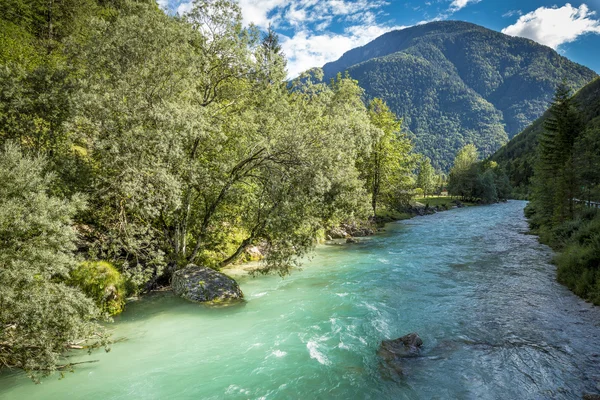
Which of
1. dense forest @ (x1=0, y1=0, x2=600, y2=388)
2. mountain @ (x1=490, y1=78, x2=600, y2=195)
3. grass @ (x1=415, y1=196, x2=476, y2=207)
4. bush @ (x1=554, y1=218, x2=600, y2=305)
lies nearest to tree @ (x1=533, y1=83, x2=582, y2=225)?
dense forest @ (x1=0, y1=0, x2=600, y2=388)

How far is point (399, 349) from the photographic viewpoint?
10.1m

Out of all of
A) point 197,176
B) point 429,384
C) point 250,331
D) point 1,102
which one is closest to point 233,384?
point 250,331

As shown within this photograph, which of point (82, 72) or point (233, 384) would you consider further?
point (82, 72)

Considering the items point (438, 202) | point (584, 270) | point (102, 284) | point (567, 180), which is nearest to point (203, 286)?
point (102, 284)

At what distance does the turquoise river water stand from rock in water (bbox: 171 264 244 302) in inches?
25.9

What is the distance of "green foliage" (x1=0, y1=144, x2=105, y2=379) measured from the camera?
691 centimetres

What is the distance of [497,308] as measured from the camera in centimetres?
1358

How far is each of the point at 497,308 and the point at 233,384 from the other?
11499 millimetres

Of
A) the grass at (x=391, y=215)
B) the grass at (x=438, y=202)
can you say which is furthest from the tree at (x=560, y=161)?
the grass at (x=438, y=202)

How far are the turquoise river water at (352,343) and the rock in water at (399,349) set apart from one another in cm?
28

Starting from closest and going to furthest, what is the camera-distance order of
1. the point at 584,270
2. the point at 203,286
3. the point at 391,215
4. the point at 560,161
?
the point at 203,286, the point at 584,270, the point at 560,161, the point at 391,215

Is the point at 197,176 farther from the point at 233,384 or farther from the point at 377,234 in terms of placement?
the point at 377,234

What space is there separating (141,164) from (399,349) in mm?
11646

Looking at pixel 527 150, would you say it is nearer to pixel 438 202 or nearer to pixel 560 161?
pixel 438 202
